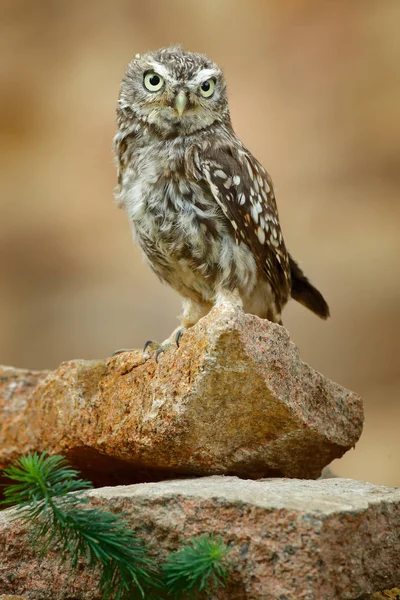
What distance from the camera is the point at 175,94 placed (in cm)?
310

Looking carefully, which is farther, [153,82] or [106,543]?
[153,82]

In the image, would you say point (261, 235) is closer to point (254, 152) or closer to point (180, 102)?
point (180, 102)

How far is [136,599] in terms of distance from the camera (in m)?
1.90

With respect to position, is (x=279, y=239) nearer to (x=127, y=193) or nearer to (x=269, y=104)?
(x=127, y=193)

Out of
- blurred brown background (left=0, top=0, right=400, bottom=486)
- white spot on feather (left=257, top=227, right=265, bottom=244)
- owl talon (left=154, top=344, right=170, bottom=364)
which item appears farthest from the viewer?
blurred brown background (left=0, top=0, right=400, bottom=486)

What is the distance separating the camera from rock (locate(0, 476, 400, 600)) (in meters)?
1.80

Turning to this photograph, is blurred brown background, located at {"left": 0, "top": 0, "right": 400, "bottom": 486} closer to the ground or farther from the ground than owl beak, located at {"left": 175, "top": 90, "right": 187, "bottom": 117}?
farther from the ground

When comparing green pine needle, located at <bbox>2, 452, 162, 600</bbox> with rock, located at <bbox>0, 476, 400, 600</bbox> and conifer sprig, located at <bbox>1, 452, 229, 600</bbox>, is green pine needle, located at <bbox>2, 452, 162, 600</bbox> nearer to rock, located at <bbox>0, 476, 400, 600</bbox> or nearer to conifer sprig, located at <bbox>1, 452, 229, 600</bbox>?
conifer sprig, located at <bbox>1, 452, 229, 600</bbox>

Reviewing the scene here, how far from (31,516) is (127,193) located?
5.55 ft

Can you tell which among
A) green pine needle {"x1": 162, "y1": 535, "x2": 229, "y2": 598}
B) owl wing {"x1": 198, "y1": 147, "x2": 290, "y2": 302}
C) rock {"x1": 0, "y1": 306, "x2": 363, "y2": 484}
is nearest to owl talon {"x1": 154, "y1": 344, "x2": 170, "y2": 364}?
rock {"x1": 0, "y1": 306, "x2": 363, "y2": 484}

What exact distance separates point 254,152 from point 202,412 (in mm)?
4272

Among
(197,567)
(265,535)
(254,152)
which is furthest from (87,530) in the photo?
(254,152)

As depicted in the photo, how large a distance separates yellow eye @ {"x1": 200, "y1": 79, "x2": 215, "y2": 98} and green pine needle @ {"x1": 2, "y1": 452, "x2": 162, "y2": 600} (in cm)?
186

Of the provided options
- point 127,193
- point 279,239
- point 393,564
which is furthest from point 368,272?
point 393,564
